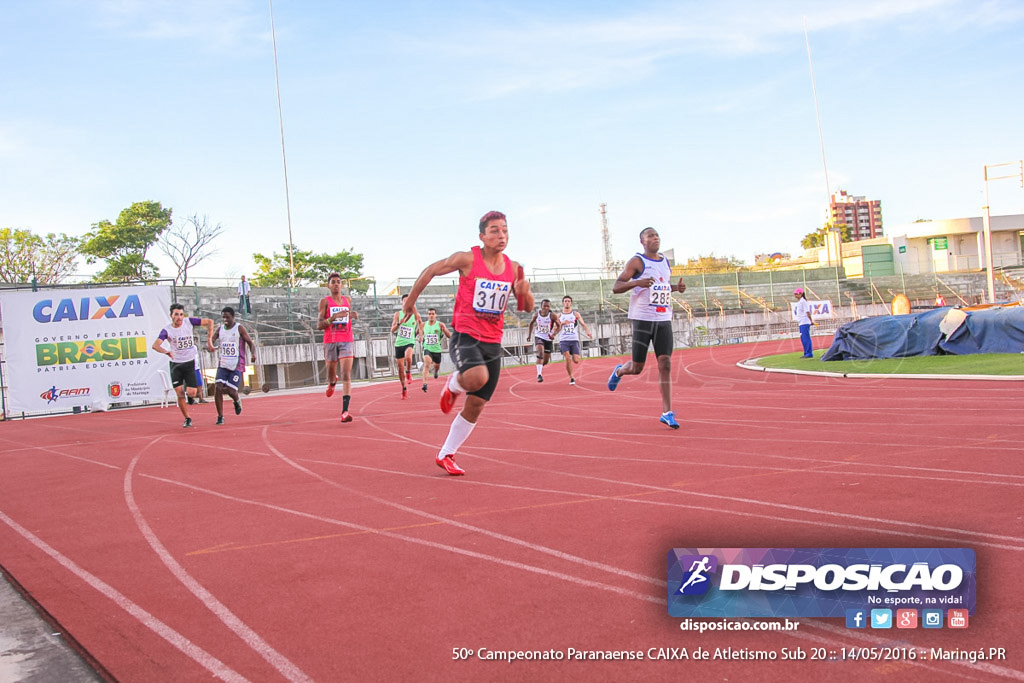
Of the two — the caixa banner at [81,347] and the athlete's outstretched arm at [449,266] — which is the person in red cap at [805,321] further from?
the caixa banner at [81,347]

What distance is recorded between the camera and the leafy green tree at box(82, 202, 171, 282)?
169 ft

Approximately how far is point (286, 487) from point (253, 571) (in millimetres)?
2718

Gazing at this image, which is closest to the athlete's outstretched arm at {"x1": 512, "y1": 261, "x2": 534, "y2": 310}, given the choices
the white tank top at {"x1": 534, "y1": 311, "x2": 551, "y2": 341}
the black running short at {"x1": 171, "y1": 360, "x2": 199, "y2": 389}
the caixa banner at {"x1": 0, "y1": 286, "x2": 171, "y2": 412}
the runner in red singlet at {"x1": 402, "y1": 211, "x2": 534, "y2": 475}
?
the runner in red singlet at {"x1": 402, "y1": 211, "x2": 534, "y2": 475}

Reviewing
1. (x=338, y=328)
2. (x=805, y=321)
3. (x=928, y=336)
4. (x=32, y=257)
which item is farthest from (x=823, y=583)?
(x=32, y=257)

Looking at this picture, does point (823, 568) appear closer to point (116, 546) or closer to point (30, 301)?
point (116, 546)

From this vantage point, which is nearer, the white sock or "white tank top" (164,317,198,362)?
the white sock

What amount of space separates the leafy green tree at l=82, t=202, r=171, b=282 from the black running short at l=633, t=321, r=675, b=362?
4772 cm

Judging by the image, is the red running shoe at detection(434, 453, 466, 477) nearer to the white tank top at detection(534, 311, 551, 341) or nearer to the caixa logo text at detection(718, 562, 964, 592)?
the caixa logo text at detection(718, 562, 964, 592)

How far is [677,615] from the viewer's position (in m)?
3.37

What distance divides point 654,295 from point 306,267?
2322 inches

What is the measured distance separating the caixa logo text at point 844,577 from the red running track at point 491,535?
6.9 inches

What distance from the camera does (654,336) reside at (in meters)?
10.1

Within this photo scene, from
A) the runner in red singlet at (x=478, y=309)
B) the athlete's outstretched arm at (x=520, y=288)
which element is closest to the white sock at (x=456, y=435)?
the runner in red singlet at (x=478, y=309)

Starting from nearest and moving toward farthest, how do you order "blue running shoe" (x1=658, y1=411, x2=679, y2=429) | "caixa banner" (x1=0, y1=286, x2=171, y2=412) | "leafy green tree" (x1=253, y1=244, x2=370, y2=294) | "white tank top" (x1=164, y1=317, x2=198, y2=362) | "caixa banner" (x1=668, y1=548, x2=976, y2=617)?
"caixa banner" (x1=668, y1=548, x2=976, y2=617) → "blue running shoe" (x1=658, y1=411, x2=679, y2=429) → "white tank top" (x1=164, y1=317, x2=198, y2=362) → "caixa banner" (x1=0, y1=286, x2=171, y2=412) → "leafy green tree" (x1=253, y1=244, x2=370, y2=294)
